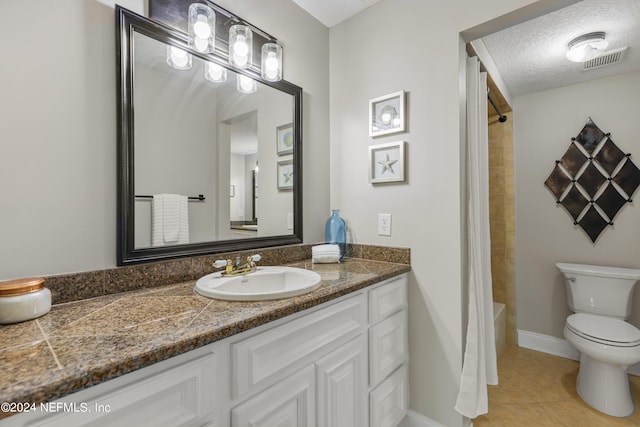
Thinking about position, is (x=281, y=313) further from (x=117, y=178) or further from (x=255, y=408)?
(x=117, y=178)

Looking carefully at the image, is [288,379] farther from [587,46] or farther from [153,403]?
[587,46]

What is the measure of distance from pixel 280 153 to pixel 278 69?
1.45 feet

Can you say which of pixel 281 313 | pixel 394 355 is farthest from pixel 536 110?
pixel 281 313

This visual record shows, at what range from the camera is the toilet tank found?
204cm

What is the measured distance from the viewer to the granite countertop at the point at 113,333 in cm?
51

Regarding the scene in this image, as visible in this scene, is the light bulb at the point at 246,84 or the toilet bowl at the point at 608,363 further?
the toilet bowl at the point at 608,363

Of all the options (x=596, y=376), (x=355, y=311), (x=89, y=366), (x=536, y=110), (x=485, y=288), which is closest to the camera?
(x=89, y=366)

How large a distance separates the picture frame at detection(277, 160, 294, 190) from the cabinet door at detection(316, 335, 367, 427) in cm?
91

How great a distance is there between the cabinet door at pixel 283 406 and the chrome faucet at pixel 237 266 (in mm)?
504

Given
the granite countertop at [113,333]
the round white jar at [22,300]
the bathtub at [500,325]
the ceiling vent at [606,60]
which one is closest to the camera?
the granite countertop at [113,333]

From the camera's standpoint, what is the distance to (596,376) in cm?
176

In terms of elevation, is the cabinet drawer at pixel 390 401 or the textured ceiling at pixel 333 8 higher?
the textured ceiling at pixel 333 8

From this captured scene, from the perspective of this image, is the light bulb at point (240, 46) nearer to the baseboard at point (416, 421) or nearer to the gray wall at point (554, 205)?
the baseboard at point (416, 421)

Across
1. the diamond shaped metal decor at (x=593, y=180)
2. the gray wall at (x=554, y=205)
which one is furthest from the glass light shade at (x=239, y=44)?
the diamond shaped metal decor at (x=593, y=180)
